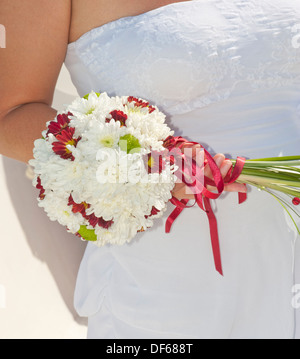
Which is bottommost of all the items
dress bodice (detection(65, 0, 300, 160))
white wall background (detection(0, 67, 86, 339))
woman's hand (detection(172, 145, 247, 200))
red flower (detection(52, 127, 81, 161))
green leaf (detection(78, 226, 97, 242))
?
white wall background (detection(0, 67, 86, 339))

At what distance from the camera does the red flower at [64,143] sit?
811 millimetres

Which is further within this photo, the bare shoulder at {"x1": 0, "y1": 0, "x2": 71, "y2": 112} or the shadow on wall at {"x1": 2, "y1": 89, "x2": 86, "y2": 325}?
the shadow on wall at {"x1": 2, "y1": 89, "x2": 86, "y2": 325}

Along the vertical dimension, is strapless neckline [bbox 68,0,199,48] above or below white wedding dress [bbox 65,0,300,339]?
above

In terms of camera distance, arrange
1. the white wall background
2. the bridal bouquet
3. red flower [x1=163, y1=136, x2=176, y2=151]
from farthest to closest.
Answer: the white wall background
red flower [x1=163, y1=136, x2=176, y2=151]
the bridal bouquet

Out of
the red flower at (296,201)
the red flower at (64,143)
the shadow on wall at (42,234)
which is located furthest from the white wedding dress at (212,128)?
the shadow on wall at (42,234)

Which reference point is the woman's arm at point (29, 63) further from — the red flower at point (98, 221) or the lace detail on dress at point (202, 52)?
the red flower at point (98, 221)

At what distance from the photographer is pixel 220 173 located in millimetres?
898

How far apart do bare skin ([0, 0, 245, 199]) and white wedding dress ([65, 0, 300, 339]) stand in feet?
0.14

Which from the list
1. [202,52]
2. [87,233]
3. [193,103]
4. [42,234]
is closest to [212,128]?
[193,103]

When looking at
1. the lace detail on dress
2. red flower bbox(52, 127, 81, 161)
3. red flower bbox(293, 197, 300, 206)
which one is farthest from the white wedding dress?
red flower bbox(52, 127, 81, 161)

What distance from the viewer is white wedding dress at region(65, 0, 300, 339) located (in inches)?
42.4

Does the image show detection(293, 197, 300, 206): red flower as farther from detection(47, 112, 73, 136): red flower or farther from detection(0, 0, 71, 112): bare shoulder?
detection(0, 0, 71, 112): bare shoulder
